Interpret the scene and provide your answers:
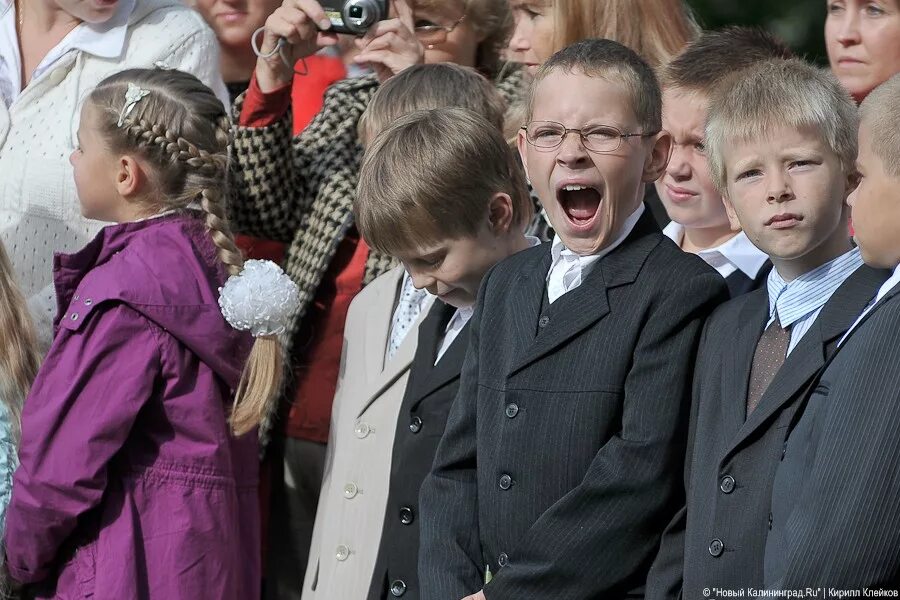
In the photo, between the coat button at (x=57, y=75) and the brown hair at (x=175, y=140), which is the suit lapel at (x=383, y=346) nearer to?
the brown hair at (x=175, y=140)

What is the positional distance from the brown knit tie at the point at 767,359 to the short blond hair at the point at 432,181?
0.80m

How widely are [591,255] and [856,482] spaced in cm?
86

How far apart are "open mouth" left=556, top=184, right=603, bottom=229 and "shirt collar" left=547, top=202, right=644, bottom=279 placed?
7 cm

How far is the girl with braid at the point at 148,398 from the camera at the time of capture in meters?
3.35

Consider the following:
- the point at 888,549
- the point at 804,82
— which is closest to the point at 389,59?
the point at 804,82

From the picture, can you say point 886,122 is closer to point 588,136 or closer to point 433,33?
point 588,136

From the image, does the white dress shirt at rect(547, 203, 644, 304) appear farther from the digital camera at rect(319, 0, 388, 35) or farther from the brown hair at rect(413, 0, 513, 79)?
the brown hair at rect(413, 0, 513, 79)

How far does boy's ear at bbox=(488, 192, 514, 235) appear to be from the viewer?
10.5 feet

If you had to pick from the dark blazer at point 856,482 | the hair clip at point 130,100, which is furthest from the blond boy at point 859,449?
the hair clip at point 130,100

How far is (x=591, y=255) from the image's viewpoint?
2865 mm

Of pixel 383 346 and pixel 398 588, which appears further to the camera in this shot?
pixel 383 346

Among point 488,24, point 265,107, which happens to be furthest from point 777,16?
point 265,107

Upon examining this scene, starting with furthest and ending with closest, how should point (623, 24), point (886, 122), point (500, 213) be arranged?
point (623, 24) < point (500, 213) < point (886, 122)

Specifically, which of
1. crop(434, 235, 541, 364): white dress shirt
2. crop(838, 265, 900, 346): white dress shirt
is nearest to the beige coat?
crop(434, 235, 541, 364): white dress shirt
